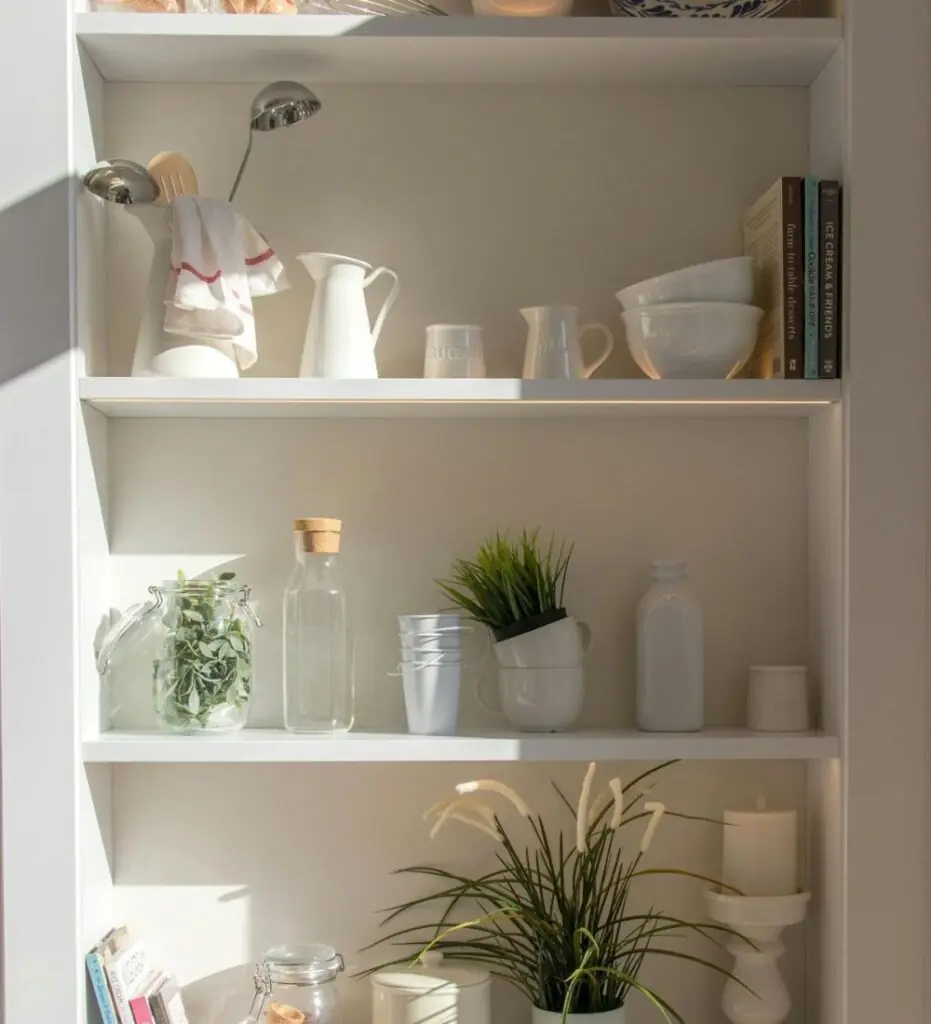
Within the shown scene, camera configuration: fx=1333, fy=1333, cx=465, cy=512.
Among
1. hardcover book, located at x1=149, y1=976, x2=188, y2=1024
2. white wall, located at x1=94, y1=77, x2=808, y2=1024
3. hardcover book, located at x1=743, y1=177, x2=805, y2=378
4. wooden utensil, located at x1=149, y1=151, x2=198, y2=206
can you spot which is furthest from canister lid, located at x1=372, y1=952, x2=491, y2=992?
wooden utensil, located at x1=149, y1=151, x2=198, y2=206

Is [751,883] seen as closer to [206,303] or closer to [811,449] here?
[811,449]

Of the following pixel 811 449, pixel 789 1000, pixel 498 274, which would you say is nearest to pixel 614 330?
pixel 498 274

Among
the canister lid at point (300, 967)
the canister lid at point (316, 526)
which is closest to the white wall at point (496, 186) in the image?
the canister lid at point (316, 526)

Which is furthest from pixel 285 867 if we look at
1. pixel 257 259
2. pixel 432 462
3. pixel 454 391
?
pixel 257 259

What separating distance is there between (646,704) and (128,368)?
29.7 inches

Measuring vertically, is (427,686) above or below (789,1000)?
above

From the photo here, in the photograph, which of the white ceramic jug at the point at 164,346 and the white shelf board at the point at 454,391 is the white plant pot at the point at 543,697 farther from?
the white ceramic jug at the point at 164,346

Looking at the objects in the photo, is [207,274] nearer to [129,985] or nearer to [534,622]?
[534,622]

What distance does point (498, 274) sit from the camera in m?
1.68

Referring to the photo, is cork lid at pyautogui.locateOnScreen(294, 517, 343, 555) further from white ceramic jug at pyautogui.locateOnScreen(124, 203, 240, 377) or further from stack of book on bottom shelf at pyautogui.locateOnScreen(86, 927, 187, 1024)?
stack of book on bottom shelf at pyautogui.locateOnScreen(86, 927, 187, 1024)

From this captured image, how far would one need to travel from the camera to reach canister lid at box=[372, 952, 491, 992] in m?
1.52

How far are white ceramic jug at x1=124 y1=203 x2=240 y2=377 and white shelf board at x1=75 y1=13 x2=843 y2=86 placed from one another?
Result: 19 centimetres

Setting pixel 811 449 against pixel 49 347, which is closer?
pixel 49 347

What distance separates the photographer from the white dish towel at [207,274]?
4.93 ft
